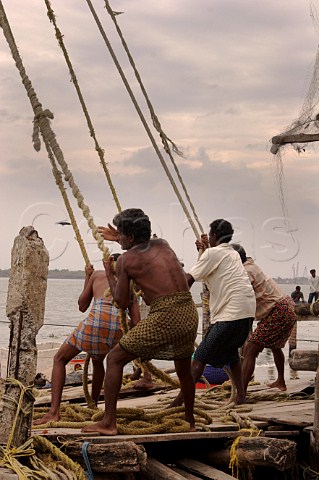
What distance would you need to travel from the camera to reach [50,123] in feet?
23.0

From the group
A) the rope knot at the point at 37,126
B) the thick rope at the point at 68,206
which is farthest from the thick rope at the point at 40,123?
the thick rope at the point at 68,206

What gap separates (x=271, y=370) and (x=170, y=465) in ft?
51.8

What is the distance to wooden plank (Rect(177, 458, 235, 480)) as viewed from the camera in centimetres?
574

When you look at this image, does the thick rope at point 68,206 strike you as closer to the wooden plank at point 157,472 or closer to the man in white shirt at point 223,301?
the man in white shirt at point 223,301

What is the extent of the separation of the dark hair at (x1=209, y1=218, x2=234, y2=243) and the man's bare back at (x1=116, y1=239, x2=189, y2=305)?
143 centimetres

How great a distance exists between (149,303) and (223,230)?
158 cm

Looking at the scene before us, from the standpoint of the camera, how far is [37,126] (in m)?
7.05

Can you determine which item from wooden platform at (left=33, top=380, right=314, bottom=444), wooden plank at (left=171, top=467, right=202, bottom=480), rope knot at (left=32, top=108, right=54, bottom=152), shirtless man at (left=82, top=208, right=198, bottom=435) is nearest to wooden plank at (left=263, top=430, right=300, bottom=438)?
wooden platform at (left=33, top=380, right=314, bottom=444)

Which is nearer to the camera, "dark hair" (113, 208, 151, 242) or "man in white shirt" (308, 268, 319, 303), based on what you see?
"dark hair" (113, 208, 151, 242)

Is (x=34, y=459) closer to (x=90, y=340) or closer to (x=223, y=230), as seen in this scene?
(x=90, y=340)

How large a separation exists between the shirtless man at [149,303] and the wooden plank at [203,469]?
25.9 inches

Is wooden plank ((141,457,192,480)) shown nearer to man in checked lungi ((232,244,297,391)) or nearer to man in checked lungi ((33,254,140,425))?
man in checked lungi ((33,254,140,425))

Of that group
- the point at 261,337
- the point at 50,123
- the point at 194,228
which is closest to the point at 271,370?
the point at 194,228

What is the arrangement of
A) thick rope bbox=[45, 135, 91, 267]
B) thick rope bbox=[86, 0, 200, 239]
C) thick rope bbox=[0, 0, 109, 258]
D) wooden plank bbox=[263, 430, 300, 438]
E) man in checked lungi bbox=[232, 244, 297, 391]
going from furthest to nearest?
thick rope bbox=[86, 0, 200, 239] → man in checked lungi bbox=[232, 244, 297, 391] → thick rope bbox=[45, 135, 91, 267] → thick rope bbox=[0, 0, 109, 258] → wooden plank bbox=[263, 430, 300, 438]
